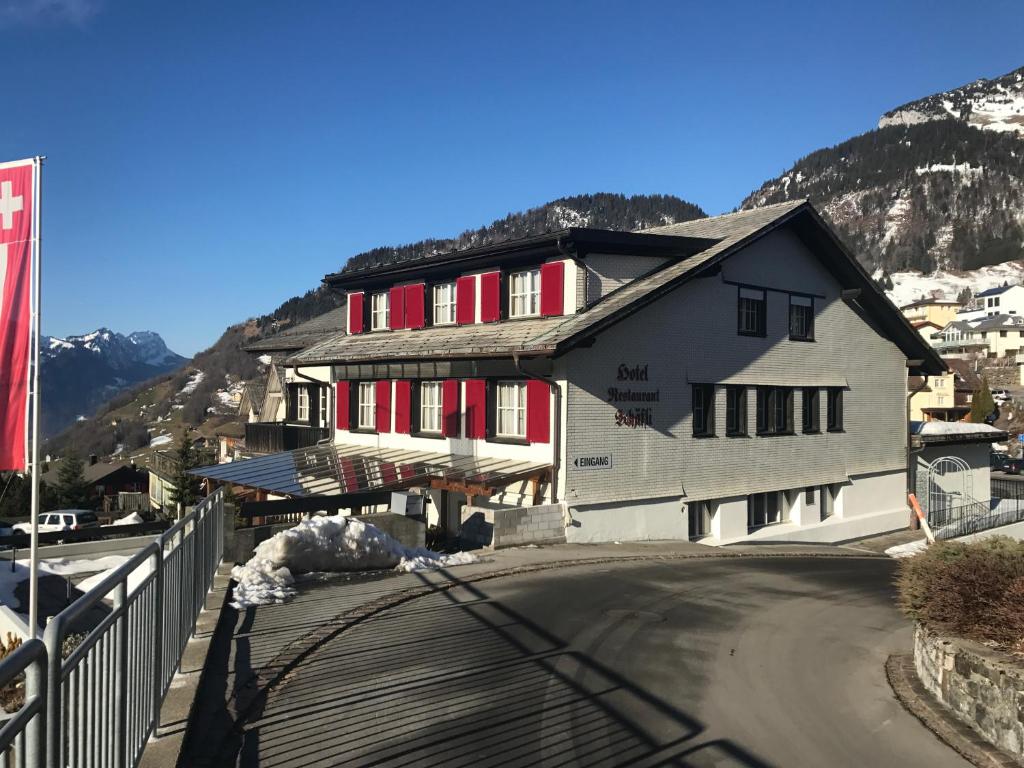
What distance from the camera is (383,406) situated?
2647 centimetres

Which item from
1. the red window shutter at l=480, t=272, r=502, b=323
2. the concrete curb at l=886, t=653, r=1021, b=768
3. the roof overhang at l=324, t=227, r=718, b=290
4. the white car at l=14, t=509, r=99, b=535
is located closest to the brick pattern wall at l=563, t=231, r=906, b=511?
the roof overhang at l=324, t=227, r=718, b=290

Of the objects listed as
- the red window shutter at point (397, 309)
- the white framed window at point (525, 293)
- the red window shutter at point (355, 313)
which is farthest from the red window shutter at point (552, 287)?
the red window shutter at point (355, 313)

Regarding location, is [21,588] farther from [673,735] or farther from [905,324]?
[905,324]

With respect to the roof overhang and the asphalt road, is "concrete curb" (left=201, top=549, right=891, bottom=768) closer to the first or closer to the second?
the asphalt road

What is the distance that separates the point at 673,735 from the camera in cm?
743

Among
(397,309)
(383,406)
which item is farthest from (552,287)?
(383,406)

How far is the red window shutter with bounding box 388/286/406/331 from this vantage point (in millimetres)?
26578

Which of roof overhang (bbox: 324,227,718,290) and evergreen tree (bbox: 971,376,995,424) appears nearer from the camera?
roof overhang (bbox: 324,227,718,290)

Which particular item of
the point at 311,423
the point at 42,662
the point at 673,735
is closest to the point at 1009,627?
the point at 673,735

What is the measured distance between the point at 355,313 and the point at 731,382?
1352 cm

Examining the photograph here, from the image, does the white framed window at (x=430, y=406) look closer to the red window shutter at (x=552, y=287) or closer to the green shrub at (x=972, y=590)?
the red window shutter at (x=552, y=287)

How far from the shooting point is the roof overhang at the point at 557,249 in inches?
810

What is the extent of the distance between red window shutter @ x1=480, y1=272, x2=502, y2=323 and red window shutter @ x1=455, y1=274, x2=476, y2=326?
0.38 metres

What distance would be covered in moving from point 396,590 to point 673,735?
259 inches
